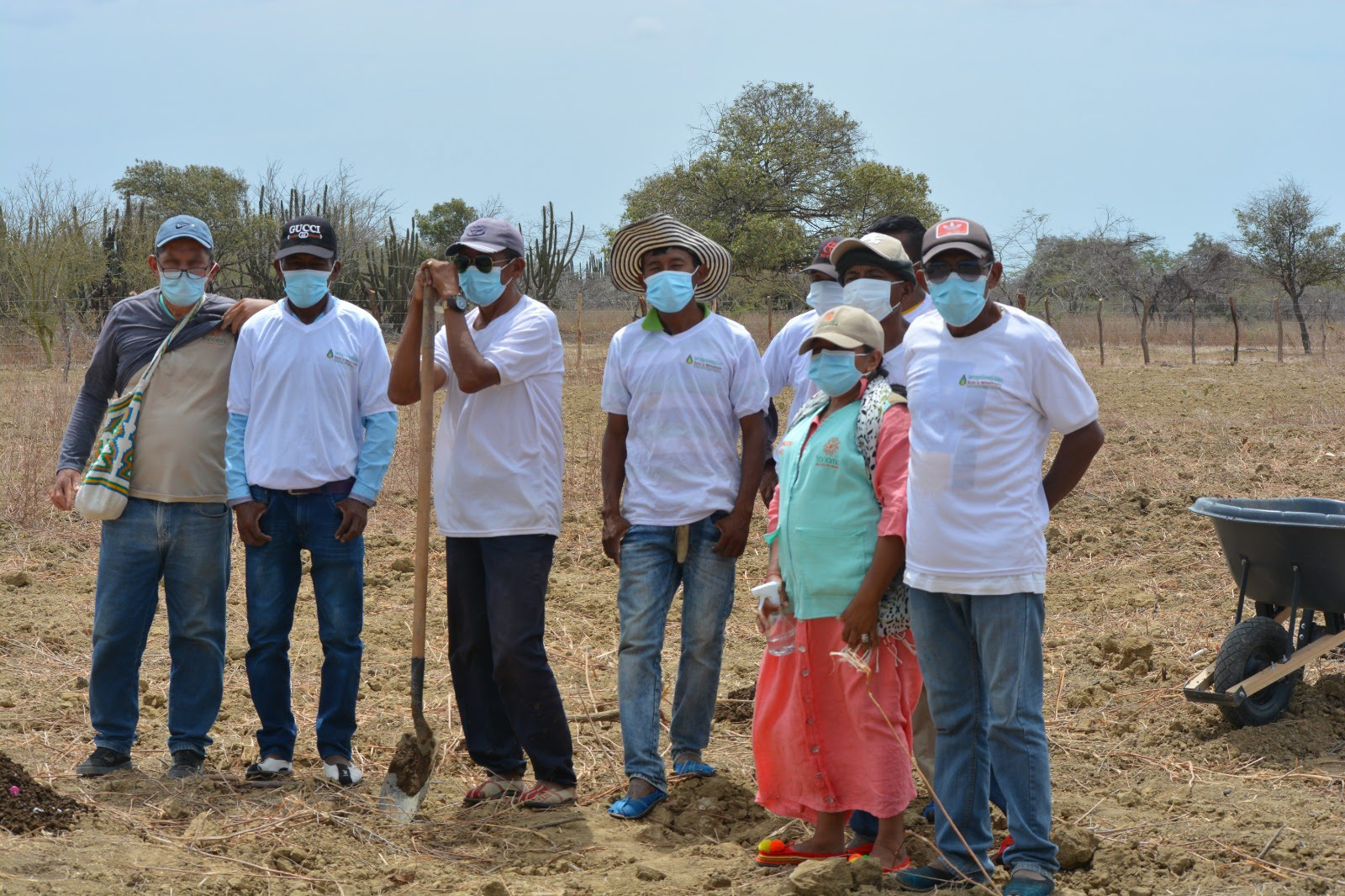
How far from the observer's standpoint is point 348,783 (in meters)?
4.52

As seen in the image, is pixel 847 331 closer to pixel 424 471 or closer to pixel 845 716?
pixel 845 716

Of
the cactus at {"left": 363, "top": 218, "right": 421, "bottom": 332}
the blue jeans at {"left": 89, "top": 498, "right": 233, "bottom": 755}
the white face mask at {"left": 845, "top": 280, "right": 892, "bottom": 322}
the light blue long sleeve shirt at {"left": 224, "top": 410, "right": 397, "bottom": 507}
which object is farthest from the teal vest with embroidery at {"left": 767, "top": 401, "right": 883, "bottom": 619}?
the cactus at {"left": 363, "top": 218, "right": 421, "bottom": 332}

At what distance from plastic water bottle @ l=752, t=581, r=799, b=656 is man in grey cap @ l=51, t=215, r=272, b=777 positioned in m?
2.09

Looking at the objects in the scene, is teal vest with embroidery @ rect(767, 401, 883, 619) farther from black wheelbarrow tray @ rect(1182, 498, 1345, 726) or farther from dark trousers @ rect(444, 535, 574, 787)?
black wheelbarrow tray @ rect(1182, 498, 1345, 726)

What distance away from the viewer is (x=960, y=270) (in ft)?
11.2

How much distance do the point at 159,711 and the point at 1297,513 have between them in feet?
16.3

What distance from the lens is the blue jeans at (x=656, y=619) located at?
4.34m

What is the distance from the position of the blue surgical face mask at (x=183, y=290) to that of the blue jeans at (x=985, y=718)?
2.90 meters

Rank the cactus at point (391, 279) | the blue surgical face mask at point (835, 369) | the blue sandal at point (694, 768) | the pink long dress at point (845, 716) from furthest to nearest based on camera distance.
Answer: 1. the cactus at point (391, 279)
2. the blue sandal at point (694, 768)
3. the blue surgical face mask at point (835, 369)
4. the pink long dress at point (845, 716)

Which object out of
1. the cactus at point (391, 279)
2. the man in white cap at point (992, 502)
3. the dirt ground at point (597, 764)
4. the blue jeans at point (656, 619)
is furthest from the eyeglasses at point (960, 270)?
the cactus at point (391, 279)

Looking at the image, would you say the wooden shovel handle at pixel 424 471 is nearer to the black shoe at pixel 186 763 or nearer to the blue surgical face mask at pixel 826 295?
the black shoe at pixel 186 763

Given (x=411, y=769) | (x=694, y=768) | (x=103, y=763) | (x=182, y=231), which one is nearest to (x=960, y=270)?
(x=694, y=768)

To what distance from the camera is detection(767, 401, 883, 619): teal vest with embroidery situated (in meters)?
3.76

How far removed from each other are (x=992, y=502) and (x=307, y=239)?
263cm
